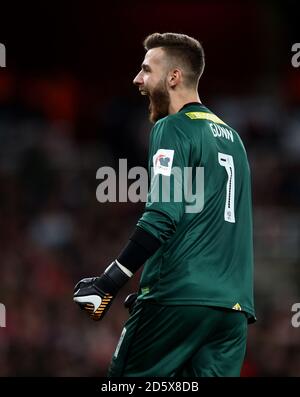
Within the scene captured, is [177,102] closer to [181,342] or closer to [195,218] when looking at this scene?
[195,218]

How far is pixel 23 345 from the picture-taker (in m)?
11.7

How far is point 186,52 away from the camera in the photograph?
588 centimetres

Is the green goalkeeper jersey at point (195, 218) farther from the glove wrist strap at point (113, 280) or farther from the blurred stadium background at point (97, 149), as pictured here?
the blurred stadium background at point (97, 149)

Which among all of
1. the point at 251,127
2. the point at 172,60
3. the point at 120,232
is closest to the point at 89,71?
the point at 251,127

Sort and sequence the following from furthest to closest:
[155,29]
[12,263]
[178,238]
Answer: [155,29] → [12,263] → [178,238]

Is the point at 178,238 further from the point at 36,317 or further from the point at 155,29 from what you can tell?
the point at 155,29

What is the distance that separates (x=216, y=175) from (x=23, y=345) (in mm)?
6567

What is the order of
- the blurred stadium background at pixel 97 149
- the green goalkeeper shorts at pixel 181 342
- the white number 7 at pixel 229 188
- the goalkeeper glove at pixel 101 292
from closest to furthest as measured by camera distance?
the goalkeeper glove at pixel 101 292, the green goalkeeper shorts at pixel 181 342, the white number 7 at pixel 229 188, the blurred stadium background at pixel 97 149

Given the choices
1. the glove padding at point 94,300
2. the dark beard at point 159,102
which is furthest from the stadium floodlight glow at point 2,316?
the glove padding at point 94,300

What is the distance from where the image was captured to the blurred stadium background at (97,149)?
11.8m

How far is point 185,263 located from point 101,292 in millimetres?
506

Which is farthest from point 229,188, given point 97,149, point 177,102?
point 97,149

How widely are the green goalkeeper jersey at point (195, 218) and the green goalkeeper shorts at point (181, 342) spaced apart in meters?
0.07

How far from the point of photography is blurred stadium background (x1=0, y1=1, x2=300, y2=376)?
11.8 metres
